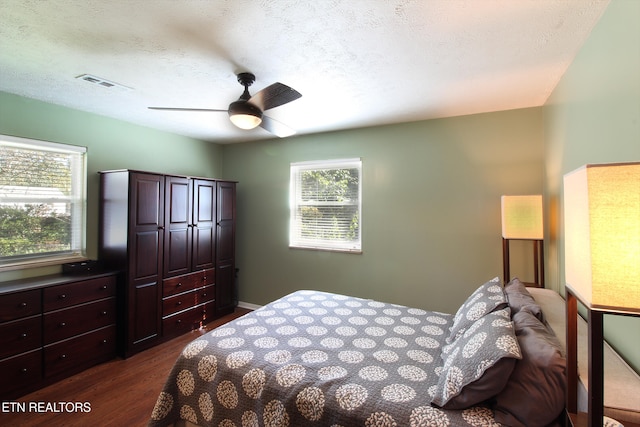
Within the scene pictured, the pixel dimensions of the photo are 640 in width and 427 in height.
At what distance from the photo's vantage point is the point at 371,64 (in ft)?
6.79

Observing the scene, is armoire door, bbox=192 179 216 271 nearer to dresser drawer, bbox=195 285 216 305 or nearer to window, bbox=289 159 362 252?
dresser drawer, bbox=195 285 216 305

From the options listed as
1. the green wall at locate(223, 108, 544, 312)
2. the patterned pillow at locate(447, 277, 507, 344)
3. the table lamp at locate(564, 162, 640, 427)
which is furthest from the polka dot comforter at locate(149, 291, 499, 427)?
the green wall at locate(223, 108, 544, 312)

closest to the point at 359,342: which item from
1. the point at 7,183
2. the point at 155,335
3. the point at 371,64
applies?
the point at 371,64

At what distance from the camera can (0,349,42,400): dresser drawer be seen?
221 cm

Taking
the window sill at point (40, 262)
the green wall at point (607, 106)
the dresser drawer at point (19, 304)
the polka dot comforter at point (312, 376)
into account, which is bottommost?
the polka dot comforter at point (312, 376)

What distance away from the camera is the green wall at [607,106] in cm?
128

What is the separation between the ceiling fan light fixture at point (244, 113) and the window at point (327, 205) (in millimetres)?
1757

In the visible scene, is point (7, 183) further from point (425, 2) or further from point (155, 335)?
point (425, 2)

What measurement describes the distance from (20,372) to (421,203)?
154 inches

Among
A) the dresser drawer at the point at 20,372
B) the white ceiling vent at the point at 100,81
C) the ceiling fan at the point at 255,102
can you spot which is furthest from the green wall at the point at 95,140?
the ceiling fan at the point at 255,102

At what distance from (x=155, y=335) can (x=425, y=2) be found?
3.79 m

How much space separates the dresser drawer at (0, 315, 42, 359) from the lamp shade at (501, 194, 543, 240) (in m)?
4.06

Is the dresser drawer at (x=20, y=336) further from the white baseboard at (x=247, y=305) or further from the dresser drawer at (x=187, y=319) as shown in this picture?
the white baseboard at (x=247, y=305)

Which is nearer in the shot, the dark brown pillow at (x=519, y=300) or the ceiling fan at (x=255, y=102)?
the dark brown pillow at (x=519, y=300)
